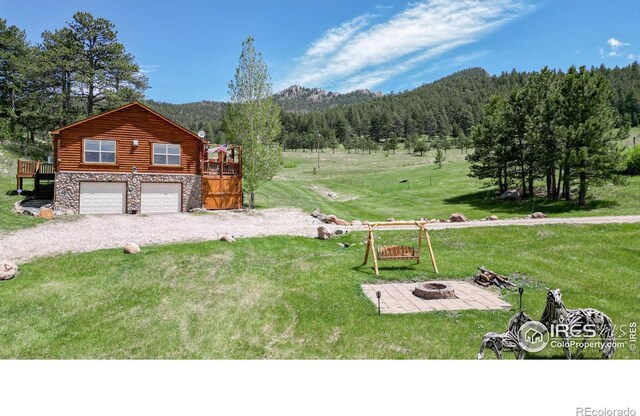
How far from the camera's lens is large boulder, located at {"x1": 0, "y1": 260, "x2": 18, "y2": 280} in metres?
13.4

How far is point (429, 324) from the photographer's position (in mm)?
9609

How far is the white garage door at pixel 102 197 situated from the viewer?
88.6 ft

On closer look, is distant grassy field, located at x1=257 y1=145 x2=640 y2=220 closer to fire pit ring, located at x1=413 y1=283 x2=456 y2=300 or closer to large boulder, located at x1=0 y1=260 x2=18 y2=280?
fire pit ring, located at x1=413 y1=283 x2=456 y2=300

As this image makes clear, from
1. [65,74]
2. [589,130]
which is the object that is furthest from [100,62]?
[589,130]

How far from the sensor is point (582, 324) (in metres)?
7.40

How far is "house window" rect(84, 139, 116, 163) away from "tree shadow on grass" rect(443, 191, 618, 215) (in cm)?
3206

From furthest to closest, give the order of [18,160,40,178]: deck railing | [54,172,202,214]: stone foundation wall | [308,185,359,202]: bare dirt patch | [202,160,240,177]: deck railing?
[308,185,359,202]: bare dirt patch → [202,160,240,177]: deck railing → [18,160,40,178]: deck railing → [54,172,202,214]: stone foundation wall

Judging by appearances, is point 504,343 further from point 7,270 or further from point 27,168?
point 27,168

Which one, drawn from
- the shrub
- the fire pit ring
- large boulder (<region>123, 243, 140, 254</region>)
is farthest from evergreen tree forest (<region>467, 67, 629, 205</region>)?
large boulder (<region>123, 243, 140, 254</region>)

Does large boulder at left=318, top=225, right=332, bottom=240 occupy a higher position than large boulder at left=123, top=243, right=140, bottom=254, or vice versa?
large boulder at left=318, top=225, right=332, bottom=240

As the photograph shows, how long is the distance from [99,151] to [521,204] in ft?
122

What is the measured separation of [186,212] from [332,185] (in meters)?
32.1

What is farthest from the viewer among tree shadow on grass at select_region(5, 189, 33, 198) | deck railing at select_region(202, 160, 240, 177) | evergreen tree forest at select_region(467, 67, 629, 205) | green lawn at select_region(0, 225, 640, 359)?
deck railing at select_region(202, 160, 240, 177)
